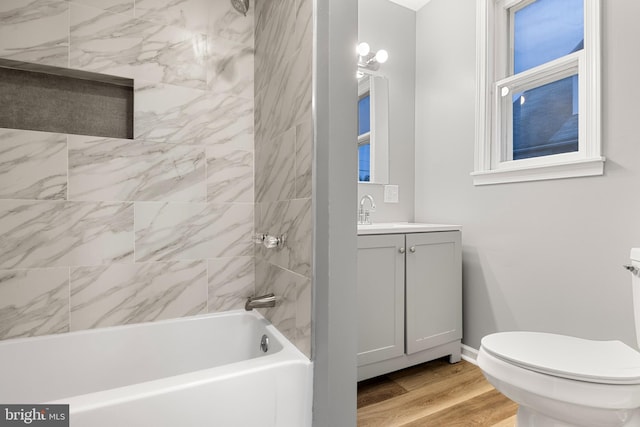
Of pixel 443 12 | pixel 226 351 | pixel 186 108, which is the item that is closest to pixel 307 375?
pixel 226 351

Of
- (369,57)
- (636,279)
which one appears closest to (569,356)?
(636,279)

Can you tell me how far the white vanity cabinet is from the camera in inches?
71.4

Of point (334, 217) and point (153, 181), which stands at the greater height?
point (153, 181)

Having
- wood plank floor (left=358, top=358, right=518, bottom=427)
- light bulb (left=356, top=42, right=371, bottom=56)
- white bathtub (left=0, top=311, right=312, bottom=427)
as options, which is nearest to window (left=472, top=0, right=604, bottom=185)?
light bulb (left=356, top=42, right=371, bottom=56)

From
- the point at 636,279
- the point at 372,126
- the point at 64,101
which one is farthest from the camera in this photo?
the point at 372,126

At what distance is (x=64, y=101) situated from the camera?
1471 mm

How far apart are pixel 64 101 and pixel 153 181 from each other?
497 mm

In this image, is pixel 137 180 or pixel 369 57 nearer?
pixel 137 180

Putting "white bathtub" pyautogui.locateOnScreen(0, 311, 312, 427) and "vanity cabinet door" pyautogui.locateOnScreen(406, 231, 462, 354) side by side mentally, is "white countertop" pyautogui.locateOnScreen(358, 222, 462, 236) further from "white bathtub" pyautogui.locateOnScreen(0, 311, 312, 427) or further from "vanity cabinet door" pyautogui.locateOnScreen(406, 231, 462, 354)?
"white bathtub" pyautogui.locateOnScreen(0, 311, 312, 427)

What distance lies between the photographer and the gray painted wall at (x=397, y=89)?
2453 millimetres

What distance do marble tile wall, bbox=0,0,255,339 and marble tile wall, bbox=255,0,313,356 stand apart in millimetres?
75

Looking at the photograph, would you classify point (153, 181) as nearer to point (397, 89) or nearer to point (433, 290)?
point (433, 290)

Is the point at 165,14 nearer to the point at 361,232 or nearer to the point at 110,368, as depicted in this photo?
the point at 361,232

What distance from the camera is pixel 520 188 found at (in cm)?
196
